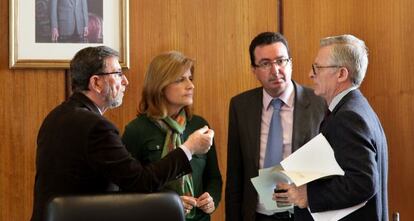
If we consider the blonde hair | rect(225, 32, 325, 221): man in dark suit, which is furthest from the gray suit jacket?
rect(225, 32, 325, 221): man in dark suit

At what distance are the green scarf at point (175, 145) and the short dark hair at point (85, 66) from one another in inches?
18.3

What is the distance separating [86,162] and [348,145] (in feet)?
2.78

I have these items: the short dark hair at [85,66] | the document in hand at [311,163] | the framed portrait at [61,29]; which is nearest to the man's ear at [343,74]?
the document in hand at [311,163]

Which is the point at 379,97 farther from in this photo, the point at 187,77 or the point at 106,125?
the point at 106,125

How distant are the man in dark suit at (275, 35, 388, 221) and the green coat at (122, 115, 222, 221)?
0.59 metres

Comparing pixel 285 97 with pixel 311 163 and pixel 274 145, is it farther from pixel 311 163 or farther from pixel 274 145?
pixel 311 163

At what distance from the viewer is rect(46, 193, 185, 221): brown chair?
151 cm

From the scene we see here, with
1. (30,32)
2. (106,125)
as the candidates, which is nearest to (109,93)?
(106,125)

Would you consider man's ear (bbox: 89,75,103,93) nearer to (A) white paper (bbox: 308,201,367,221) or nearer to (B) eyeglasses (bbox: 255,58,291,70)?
(B) eyeglasses (bbox: 255,58,291,70)

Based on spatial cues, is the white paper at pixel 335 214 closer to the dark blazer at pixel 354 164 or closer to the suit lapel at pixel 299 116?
the dark blazer at pixel 354 164

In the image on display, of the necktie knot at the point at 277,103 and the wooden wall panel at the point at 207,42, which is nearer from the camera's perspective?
the necktie knot at the point at 277,103

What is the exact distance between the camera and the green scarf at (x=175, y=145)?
244cm

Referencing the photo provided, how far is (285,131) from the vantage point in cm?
243

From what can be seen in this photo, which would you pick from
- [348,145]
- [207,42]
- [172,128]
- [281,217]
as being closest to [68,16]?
[207,42]
